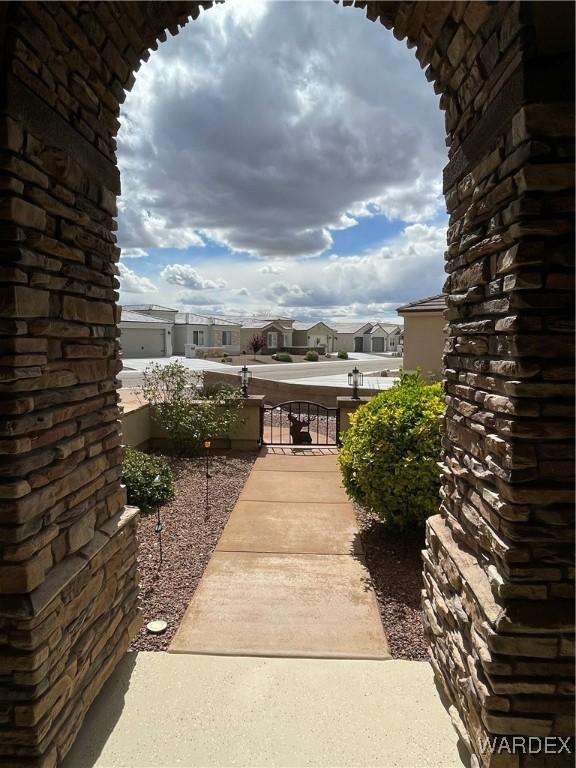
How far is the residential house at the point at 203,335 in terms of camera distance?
1576 inches

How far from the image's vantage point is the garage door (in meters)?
33.9

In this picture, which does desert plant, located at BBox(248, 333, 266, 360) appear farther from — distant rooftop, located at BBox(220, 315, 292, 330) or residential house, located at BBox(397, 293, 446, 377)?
residential house, located at BBox(397, 293, 446, 377)

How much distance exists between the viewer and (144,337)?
114ft

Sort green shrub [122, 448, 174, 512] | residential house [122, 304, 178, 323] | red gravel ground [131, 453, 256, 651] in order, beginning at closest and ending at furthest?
red gravel ground [131, 453, 256, 651]
green shrub [122, 448, 174, 512]
residential house [122, 304, 178, 323]

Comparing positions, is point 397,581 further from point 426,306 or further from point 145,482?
point 426,306

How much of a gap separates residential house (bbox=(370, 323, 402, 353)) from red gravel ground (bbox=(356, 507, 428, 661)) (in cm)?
5053

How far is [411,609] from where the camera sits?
3.47 metres

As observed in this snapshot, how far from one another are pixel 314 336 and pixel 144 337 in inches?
723

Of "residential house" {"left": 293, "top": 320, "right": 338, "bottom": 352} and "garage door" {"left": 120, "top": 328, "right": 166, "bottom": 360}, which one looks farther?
"residential house" {"left": 293, "top": 320, "right": 338, "bottom": 352}

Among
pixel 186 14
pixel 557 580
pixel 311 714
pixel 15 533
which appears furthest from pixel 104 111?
pixel 311 714

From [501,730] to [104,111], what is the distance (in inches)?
139

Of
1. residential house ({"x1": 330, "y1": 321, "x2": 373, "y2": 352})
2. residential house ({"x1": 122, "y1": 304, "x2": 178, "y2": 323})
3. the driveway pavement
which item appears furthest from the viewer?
residential house ({"x1": 330, "y1": 321, "x2": 373, "y2": 352})

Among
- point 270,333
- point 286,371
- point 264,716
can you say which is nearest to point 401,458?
point 264,716

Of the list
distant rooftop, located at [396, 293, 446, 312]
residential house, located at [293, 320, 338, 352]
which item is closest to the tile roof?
residential house, located at [293, 320, 338, 352]
